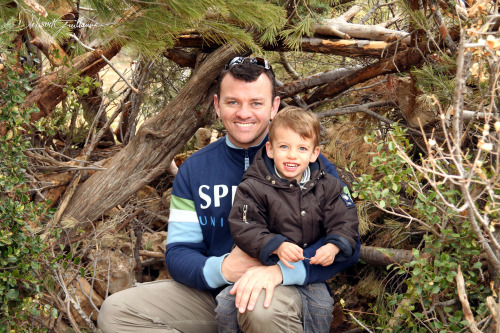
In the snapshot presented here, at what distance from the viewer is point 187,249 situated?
116 inches

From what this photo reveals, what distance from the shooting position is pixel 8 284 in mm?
2879

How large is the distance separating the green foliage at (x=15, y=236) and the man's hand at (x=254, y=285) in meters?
1.11

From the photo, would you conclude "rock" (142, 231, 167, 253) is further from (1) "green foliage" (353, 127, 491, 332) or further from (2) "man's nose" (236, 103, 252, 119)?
(1) "green foliage" (353, 127, 491, 332)

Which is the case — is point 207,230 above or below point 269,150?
below

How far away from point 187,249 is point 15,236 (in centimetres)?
91

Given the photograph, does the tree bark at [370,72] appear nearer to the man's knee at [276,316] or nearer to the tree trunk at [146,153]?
the tree trunk at [146,153]

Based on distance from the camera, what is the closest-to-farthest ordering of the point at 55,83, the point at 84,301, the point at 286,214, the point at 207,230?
the point at 286,214, the point at 207,230, the point at 55,83, the point at 84,301

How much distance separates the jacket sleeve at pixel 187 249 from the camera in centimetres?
281

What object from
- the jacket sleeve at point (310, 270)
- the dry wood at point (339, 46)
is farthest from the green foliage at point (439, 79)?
the jacket sleeve at point (310, 270)

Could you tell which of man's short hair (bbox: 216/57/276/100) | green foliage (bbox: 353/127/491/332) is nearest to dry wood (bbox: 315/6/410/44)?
man's short hair (bbox: 216/57/276/100)

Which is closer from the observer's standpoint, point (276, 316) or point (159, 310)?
point (276, 316)

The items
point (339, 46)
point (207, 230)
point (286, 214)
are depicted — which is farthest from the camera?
point (339, 46)

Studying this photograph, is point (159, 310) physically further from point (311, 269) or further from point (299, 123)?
point (299, 123)

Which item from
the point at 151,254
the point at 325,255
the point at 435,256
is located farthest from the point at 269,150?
the point at 151,254
